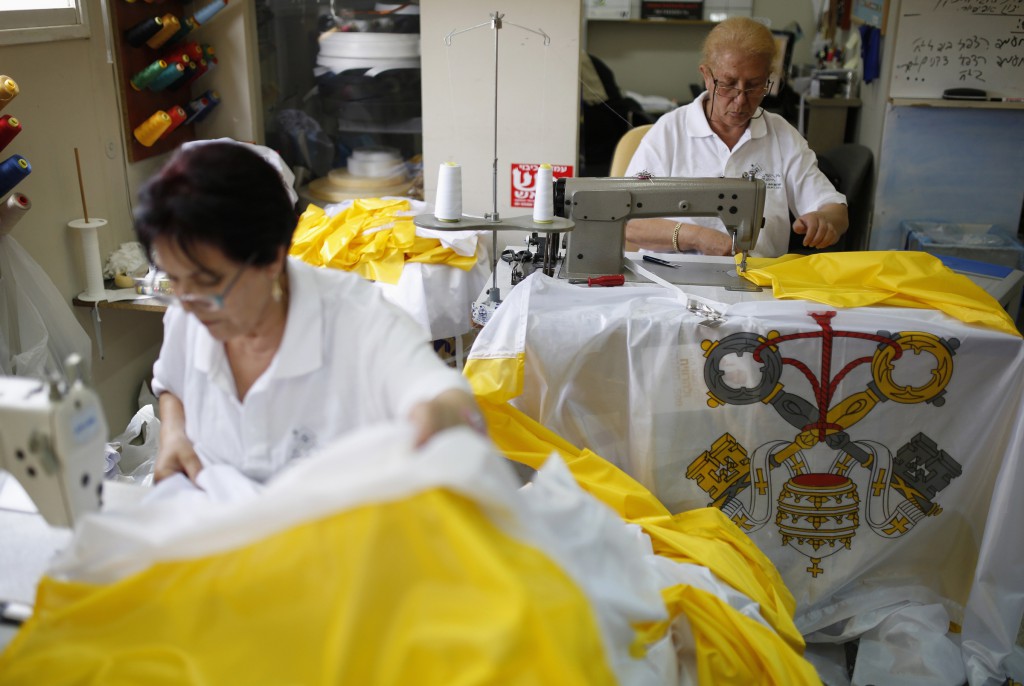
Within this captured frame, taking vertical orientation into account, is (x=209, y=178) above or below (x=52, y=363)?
above

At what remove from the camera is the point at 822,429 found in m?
2.00

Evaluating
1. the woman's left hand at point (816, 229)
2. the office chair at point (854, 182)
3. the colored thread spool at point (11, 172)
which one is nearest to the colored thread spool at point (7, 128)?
the colored thread spool at point (11, 172)

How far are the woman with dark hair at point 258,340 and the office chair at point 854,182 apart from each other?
119 inches

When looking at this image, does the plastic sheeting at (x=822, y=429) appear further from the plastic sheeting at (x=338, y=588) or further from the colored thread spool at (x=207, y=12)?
the colored thread spool at (x=207, y=12)

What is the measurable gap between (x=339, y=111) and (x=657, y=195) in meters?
1.74

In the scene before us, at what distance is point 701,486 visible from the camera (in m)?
2.05

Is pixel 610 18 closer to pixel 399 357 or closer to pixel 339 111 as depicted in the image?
pixel 339 111

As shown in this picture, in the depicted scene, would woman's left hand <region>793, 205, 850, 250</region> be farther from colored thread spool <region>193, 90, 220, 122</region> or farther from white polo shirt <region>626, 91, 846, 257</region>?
colored thread spool <region>193, 90, 220, 122</region>

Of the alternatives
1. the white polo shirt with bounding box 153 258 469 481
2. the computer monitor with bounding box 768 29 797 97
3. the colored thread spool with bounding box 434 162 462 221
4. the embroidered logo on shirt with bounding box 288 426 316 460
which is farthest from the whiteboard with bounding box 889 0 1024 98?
the embroidered logo on shirt with bounding box 288 426 316 460

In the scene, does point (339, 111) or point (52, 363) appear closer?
point (52, 363)

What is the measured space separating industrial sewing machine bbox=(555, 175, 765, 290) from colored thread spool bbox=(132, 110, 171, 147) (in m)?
1.52

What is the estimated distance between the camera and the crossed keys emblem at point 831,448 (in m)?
1.96

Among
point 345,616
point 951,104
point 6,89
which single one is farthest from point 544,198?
point 951,104

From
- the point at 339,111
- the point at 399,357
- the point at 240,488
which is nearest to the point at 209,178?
the point at 399,357
